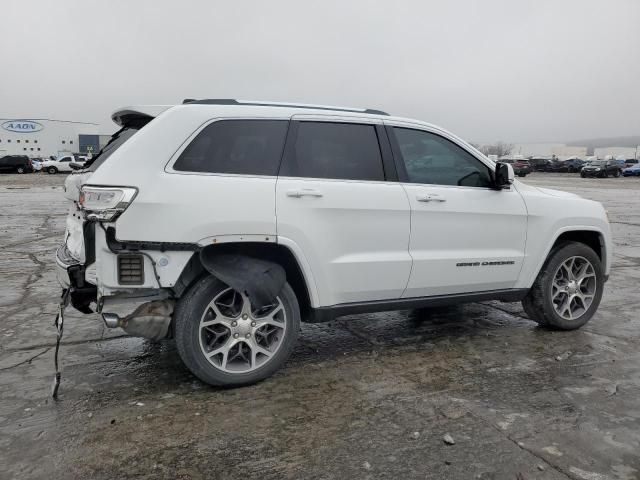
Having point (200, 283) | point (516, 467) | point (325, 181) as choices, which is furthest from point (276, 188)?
point (516, 467)

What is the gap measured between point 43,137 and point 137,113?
96.1 meters

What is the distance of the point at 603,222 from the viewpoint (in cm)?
519

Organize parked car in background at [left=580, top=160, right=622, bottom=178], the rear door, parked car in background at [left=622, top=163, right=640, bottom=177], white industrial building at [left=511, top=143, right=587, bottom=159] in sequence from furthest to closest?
white industrial building at [left=511, top=143, right=587, bottom=159] < parked car in background at [left=622, top=163, right=640, bottom=177] < parked car in background at [left=580, top=160, right=622, bottom=178] < the rear door

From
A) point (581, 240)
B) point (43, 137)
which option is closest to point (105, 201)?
point (581, 240)

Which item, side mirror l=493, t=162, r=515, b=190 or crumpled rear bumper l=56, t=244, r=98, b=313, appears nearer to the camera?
crumpled rear bumper l=56, t=244, r=98, b=313

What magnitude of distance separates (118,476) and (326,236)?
1.98 metres

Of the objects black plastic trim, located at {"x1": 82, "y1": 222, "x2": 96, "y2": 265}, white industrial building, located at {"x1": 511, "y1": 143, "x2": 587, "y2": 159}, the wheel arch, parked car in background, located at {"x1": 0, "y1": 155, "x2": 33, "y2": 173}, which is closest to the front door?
the wheel arch

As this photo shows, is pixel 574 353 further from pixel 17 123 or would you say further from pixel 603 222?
pixel 17 123

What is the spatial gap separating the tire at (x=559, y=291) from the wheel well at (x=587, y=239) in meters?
0.07

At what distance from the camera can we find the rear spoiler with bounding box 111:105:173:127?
373 cm

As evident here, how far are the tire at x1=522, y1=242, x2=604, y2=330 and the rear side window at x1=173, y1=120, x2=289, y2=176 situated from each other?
112 inches

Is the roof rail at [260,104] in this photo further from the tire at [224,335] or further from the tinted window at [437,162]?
the tire at [224,335]

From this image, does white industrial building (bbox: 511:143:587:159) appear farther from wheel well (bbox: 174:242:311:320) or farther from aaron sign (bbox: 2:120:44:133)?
wheel well (bbox: 174:242:311:320)

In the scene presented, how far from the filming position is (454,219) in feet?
14.2
